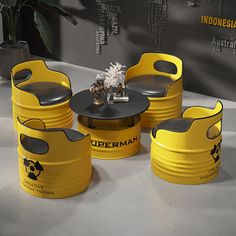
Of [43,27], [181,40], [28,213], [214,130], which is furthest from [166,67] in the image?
Result: [28,213]

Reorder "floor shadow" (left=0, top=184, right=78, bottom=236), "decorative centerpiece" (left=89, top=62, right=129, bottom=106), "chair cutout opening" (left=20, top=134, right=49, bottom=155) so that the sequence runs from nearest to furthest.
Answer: "floor shadow" (left=0, top=184, right=78, bottom=236), "chair cutout opening" (left=20, top=134, right=49, bottom=155), "decorative centerpiece" (left=89, top=62, right=129, bottom=106)

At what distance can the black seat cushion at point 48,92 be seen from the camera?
162 inches

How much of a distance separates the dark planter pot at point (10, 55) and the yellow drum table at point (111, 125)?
70.5 inches

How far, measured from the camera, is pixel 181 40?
16.8ft

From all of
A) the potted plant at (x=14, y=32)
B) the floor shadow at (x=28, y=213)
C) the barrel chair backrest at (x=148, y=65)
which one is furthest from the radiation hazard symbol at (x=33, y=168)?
the potted plant at (x=14, y=32)

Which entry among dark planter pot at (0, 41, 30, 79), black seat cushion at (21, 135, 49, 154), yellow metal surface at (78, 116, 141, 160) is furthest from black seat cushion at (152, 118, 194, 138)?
dark planter pot at (0, 41, 30, 79)

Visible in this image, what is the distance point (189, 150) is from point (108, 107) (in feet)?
2.60

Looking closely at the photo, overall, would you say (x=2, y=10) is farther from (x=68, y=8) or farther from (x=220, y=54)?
(x=220, y=54)

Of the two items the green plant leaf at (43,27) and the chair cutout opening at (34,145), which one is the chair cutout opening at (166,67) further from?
the chair cutout opening at (34,145)

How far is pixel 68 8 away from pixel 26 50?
2.41 ft

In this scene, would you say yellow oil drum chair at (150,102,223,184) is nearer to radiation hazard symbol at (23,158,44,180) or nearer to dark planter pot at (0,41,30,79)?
radiation hazard symbol at (23,158,44,180)

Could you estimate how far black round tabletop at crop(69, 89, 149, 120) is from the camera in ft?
12.3

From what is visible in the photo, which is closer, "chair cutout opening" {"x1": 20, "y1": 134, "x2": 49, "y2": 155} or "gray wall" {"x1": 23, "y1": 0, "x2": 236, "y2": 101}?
"chair cutout opening" {"x1": 20, "y1": 134, "x2": 49, "y2": 155}

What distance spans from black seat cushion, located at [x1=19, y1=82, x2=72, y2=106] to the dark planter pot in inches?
49.5
